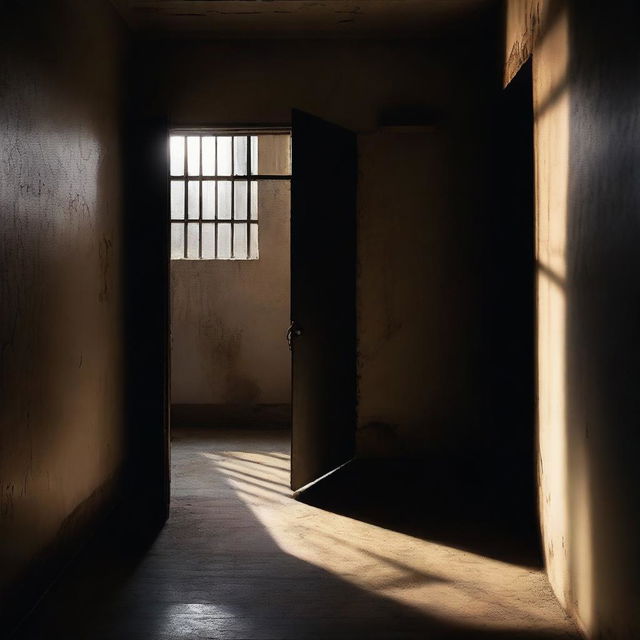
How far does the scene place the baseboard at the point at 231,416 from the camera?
7.17m

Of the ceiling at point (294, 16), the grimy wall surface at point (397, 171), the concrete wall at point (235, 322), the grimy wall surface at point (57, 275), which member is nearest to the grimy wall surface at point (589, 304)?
the ceiling at point (294, 16)

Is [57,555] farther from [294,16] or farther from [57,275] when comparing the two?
[294,16]

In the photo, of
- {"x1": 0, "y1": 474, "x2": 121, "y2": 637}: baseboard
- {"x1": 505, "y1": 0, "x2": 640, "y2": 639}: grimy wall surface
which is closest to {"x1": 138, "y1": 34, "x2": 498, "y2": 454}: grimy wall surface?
{"x1": 505, "y1": 0, "x2": 640, "y2": 639}: grimy wall surface

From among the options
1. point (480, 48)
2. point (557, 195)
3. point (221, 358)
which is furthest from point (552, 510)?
point (221, 358)

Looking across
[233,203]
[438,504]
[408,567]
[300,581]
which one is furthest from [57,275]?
[233,203]

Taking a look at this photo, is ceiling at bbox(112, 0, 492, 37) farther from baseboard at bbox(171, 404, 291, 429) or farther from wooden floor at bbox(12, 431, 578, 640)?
baseboard at bbox(171, 404, 291, 429)

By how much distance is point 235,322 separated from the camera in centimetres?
721

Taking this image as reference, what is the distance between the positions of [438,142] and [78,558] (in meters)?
3.30

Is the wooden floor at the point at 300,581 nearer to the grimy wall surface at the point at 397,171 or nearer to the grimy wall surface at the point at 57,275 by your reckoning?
the grimy wall surface at the point at 57,275

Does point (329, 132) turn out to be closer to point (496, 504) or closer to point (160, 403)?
point (160, 403)

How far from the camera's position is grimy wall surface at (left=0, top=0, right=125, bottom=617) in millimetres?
2803

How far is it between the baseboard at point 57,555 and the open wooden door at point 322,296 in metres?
1.15

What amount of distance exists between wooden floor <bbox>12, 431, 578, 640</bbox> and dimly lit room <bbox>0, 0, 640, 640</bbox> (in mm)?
18

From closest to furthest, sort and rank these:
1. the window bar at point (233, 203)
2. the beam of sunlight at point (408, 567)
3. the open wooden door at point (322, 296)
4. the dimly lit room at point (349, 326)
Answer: the dimly lit room at point (349, 326) → the beam of sunlight at point (408, 567) → the open wooden door at point (322, 296) → the window bar at point (233, 203)
